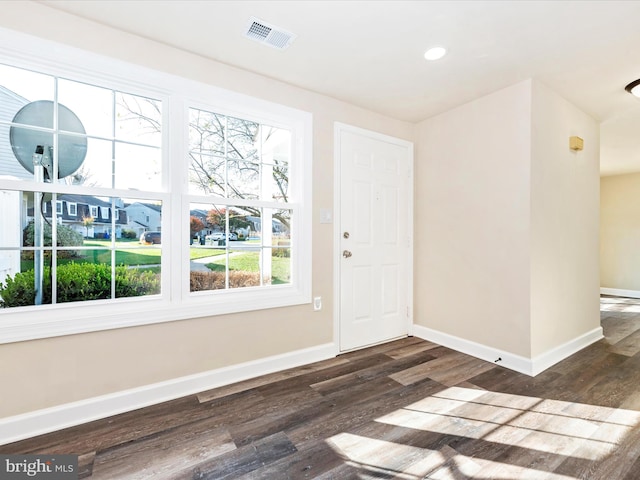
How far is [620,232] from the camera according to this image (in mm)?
5863

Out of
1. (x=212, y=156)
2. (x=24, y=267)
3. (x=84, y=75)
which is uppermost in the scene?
(x=84, y=75)

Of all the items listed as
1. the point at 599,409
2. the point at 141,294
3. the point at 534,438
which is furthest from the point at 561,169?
the point at 141,294

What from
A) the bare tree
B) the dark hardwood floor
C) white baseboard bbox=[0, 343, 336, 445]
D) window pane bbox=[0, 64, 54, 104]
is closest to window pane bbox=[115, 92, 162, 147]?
the bare tree

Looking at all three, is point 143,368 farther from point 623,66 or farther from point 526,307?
point 623,66

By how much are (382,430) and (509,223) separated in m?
2.00

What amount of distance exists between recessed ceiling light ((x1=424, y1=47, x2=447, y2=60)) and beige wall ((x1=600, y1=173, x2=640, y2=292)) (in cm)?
616

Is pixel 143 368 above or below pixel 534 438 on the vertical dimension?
above

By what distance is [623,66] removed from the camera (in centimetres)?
228

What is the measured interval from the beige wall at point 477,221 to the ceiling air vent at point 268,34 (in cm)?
191

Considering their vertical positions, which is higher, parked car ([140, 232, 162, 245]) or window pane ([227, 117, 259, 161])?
window pane ([227, 117, 259, 161])

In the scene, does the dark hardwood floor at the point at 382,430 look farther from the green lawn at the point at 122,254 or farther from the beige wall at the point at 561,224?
the green lawn at the point at 122,254

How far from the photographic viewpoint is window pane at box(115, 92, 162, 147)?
6.71ft

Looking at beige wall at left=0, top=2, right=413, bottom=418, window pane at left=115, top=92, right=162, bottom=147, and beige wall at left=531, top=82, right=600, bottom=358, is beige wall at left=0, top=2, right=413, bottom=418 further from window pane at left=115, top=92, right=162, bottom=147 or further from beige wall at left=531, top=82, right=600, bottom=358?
beige wall at left=531, top=82, right=600, bottom=358

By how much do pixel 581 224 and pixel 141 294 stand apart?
13.5 ft
